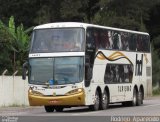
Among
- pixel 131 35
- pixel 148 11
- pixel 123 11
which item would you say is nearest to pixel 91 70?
pixel 131 35

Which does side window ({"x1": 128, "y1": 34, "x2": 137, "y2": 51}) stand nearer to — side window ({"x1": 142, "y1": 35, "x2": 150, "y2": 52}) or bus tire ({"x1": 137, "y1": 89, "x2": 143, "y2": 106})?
side window ({"x1": 142, "y1": 35, "x2": 150, "y2": 52})

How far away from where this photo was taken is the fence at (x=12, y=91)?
3347 cm

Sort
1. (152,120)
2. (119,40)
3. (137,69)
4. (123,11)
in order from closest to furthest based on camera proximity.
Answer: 1. (152,120)
2. (119,40)
3. (137,69)
4. (123,11)

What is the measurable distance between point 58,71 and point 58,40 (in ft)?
4.73

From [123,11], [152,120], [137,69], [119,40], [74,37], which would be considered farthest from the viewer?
[123,11]

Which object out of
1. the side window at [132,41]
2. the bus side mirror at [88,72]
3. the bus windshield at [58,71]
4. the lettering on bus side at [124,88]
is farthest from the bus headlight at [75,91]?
the side window at [132,41]

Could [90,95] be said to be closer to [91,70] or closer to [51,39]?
[91,70]

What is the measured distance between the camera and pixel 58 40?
2798 cm

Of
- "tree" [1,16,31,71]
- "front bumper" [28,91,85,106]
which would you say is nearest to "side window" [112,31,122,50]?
"front bumper" [28,91,85,106]

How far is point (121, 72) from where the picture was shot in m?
32.3

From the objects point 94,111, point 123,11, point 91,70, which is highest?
point 123,11

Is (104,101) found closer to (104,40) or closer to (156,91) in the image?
(104,40)

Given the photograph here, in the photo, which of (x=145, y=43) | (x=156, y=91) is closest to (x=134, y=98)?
(x=145, y=43)

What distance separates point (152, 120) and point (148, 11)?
1889 inches
